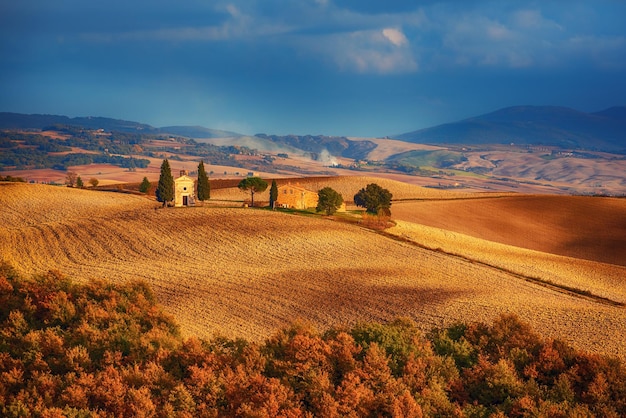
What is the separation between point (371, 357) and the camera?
25969 mm

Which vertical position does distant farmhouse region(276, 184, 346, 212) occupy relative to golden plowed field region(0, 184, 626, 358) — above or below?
above

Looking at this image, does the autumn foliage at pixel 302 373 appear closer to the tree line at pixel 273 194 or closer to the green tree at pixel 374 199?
the tree line at pixel 273 194

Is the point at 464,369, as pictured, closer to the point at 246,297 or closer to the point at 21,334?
the point at 21,334

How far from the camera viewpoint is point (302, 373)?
25.3 meters

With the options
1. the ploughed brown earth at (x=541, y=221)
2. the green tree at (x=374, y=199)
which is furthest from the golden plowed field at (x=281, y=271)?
the ploughed brown earth at (x=541, y=221)

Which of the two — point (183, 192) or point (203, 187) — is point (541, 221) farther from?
point (183, 192)

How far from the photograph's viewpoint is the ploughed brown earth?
108 meters

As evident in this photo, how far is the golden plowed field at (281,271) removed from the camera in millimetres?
47875

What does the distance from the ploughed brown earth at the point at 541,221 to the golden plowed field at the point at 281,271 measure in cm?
1903

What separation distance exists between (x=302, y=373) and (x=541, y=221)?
110152 millimetres

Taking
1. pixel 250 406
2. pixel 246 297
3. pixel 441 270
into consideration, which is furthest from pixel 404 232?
pixel 250 406

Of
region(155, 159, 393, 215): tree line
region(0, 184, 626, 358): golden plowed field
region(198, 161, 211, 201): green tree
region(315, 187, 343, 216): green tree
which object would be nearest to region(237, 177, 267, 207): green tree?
region(155, 159, 393, 215): tree line

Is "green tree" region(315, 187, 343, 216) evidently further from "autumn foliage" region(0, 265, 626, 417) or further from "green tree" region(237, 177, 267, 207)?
"autumn foliage" region(0, 265, 626, 417)

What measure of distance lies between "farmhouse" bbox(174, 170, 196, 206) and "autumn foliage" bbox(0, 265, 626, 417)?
8020cm
